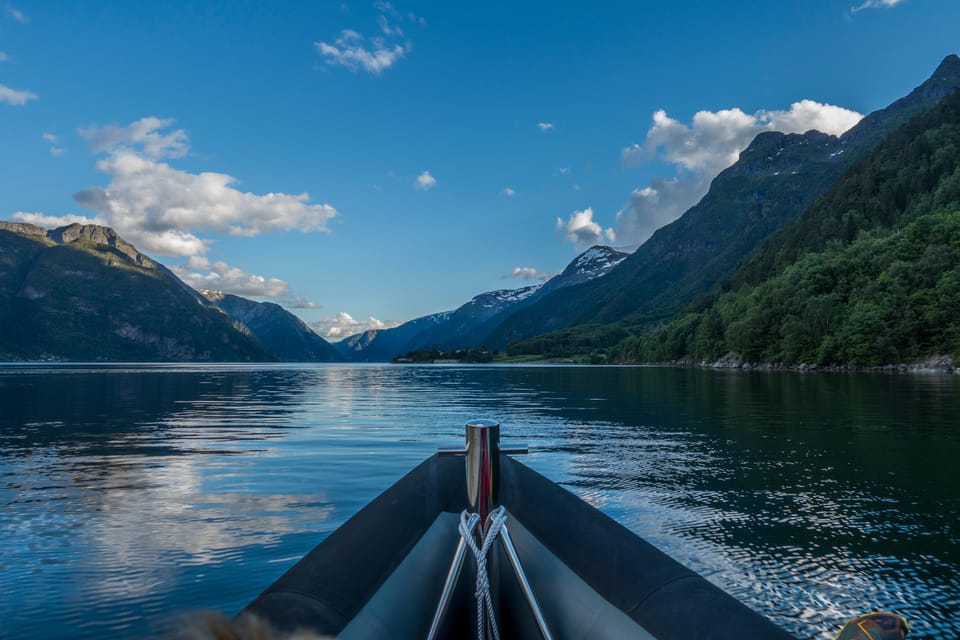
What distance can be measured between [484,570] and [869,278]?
138 m

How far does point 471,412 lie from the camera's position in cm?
3731

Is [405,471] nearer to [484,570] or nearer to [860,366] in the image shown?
[484,570]

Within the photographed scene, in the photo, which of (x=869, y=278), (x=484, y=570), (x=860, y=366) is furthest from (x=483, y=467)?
(x=869, y=278)

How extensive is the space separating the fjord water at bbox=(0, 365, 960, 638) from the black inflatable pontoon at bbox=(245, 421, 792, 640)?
1.50 metres

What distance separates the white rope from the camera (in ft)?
17.8

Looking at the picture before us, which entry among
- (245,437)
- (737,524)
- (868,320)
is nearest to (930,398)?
(737,524)

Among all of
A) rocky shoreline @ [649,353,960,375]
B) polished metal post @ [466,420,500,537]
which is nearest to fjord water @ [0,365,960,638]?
polished metal post @ [466,420,500,537]

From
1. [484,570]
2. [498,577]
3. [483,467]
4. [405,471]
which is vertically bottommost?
[405,471]

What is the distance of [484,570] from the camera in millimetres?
5625

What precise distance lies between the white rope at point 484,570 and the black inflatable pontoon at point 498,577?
0.62 feet

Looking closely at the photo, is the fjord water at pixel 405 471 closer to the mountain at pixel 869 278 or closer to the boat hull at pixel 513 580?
the boat hull at pixel 513 580

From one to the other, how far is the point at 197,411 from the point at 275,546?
32.1 metres

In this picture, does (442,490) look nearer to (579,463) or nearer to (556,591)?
(556,591)

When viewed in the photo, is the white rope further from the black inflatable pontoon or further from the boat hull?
the boat hull
